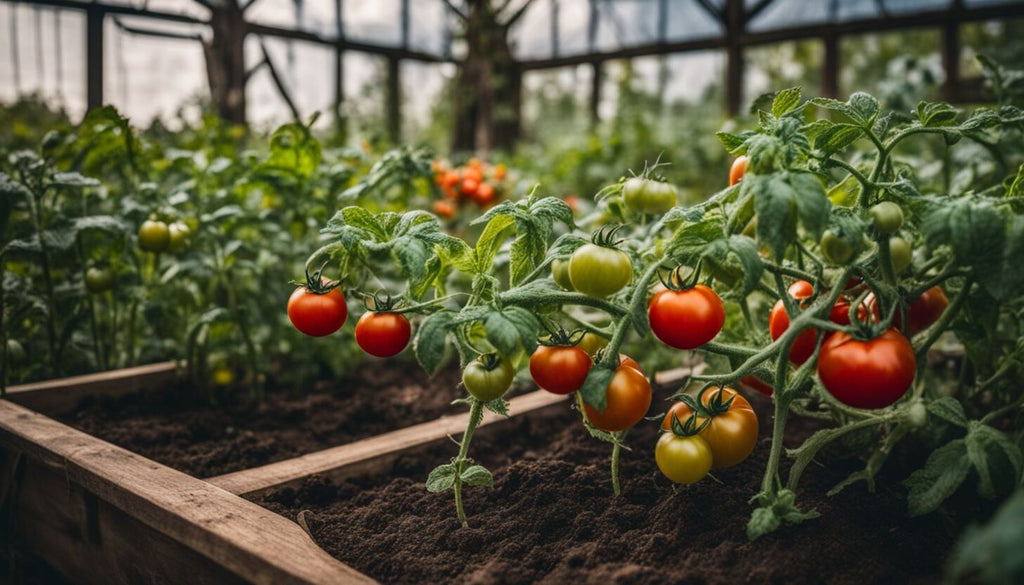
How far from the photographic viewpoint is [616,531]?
1.26 m

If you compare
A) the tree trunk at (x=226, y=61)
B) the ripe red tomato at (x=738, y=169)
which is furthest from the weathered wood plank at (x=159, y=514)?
the tree trunk at (x=226, y=61)

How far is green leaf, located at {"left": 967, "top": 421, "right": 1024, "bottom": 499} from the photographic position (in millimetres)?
1126

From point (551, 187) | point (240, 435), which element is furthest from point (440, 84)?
point (240, 435)

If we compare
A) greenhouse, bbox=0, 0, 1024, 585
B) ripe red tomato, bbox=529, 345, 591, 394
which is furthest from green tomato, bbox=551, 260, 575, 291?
ripe red tomato, bbox=529, 345, 591, 394

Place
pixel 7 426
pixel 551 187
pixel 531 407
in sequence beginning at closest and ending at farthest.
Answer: pixel 7 426 < pixel 531 407 < pixel 551 187

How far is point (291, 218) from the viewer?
257cm

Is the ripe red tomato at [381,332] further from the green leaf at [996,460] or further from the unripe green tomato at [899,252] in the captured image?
the green leaf at [996,460]

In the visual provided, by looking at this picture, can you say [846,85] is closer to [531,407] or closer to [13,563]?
[531,407]

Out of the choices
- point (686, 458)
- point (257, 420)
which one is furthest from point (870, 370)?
point (257, 420)

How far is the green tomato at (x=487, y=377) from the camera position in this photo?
1089mm

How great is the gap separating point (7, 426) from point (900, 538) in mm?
1938

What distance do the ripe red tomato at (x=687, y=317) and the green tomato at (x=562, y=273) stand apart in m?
0.15

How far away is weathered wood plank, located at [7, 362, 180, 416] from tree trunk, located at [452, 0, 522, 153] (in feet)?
15.2

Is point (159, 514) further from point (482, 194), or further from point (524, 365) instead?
point (482, 194)
